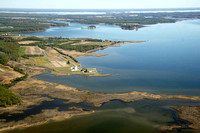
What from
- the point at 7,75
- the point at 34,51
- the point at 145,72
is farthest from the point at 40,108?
the point at 34,51

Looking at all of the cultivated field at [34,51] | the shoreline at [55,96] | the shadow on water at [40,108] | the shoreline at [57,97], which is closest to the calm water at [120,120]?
the shadow on water at [40,108]

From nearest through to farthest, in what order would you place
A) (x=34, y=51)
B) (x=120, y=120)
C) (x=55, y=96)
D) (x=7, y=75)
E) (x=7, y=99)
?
(x=120, y=120) → (x=7, y=99) → (x=55, y=96) → (x=7, y=75) → (x=34, y=51)

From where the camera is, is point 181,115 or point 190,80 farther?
point 190,80

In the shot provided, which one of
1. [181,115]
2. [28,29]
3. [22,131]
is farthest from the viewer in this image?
[28,29]

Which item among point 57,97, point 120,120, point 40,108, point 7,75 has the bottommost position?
point 120,120

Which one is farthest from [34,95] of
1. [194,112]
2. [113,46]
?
[113,46]

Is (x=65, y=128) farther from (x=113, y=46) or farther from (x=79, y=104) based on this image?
(x=113, y=46)

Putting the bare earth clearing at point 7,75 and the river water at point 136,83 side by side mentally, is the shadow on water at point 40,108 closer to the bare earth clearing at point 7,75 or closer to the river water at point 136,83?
the river water at point 136,83

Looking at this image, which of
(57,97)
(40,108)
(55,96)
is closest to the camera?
A: (40,108)

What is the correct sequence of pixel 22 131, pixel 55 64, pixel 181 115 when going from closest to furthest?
pixel 22 131 < pixel 181 115 < pixel 55 64

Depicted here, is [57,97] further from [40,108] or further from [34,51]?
[34,51]
